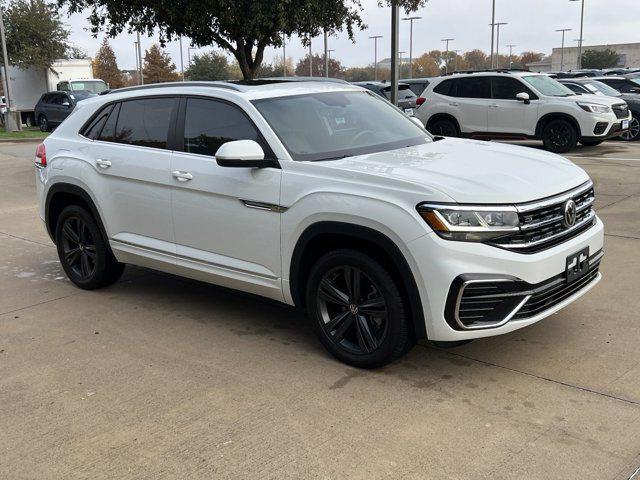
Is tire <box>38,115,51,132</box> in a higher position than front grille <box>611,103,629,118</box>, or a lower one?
lower

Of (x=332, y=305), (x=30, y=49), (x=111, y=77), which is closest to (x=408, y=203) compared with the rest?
(x=332, y=305)

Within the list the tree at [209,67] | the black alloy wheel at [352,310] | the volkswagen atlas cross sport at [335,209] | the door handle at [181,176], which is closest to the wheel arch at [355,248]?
the volkswagen atlas cross sport at [335,209]

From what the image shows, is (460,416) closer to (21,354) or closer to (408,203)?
(408,203)

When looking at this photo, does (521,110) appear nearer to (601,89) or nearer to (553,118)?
(553,118)

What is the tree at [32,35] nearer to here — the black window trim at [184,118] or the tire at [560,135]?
the tire at [560,135]

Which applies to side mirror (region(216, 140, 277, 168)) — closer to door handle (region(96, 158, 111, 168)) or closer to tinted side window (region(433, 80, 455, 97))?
door handle (region(96, 158, 111, 168))

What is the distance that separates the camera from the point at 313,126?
4.66m

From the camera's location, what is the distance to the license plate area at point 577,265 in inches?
155

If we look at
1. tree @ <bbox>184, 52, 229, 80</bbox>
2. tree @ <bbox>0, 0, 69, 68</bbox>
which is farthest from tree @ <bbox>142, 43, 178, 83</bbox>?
tree @ <bbox>0, 0, 69, 68</bbox>

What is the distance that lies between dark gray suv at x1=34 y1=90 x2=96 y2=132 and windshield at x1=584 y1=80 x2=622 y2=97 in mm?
18484

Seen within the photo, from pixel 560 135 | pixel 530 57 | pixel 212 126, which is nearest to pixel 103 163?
pixel 212 126

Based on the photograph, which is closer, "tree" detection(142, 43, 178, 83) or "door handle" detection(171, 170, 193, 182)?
"door handle" detection(171, 170, 193, 182)

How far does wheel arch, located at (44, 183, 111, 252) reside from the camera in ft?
18.4

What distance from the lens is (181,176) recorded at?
4.82 meters
